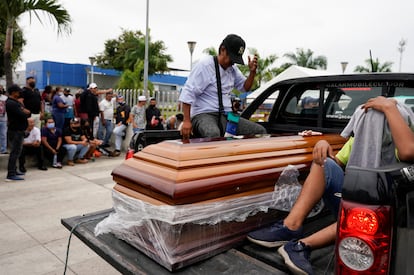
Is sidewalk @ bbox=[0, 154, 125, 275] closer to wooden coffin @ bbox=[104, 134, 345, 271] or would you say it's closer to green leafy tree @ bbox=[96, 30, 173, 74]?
wooden coffin @ bbox=[104, 134, 345, 271]

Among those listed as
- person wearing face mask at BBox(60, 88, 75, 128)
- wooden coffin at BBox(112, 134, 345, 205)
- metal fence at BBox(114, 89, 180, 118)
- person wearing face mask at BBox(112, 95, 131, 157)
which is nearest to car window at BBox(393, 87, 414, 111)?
wooden coffin at BBox(112, 134, 345, 205)

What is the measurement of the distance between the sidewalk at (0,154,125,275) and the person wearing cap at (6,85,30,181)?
244mm

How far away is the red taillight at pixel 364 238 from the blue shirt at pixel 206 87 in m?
1.90

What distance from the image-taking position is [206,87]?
119 inches

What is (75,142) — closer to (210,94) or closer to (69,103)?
(69,103)

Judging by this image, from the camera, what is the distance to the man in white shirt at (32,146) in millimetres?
6983

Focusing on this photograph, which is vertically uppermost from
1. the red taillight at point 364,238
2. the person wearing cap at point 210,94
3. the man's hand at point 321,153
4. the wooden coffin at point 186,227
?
the person wearing cap at point 210,94

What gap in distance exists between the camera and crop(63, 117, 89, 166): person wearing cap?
25.6ft

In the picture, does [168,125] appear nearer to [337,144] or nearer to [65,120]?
[65,120]

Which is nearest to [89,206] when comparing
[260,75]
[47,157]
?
[47,157]

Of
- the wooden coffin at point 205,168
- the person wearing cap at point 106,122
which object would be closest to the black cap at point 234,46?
the wooden coffin at point 205,168

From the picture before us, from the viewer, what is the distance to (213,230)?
6.05 feet

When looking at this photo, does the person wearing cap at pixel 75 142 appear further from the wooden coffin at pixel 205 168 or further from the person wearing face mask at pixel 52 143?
the wooden coffin at pixel 205 168

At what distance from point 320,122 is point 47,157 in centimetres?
622
